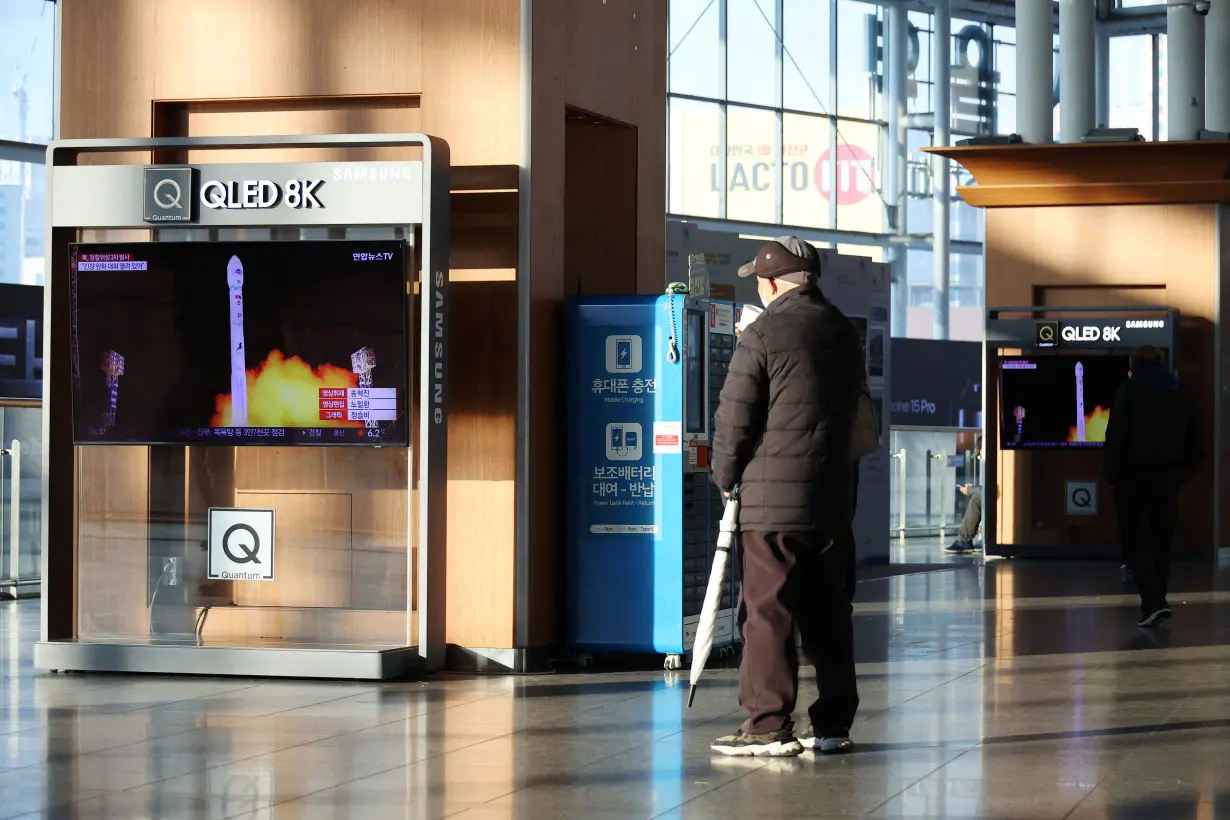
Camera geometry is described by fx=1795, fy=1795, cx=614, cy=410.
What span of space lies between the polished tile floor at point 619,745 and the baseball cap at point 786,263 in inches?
Answer: 61.2

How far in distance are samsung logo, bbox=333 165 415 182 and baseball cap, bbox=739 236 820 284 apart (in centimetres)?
227

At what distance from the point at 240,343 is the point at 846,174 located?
21.5 meters

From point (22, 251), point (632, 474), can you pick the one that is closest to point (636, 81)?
point (632, 474)

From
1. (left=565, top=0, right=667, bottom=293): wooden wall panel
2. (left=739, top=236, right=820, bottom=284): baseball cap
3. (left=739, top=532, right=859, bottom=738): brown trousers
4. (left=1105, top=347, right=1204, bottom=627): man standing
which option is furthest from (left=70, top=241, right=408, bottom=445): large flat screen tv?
(left=1105, top=347, right=1204, bottom=627): man standing

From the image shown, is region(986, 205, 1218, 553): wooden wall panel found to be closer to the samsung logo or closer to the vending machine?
the vending machine

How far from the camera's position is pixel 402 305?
305 inches

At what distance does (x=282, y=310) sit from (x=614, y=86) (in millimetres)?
2027

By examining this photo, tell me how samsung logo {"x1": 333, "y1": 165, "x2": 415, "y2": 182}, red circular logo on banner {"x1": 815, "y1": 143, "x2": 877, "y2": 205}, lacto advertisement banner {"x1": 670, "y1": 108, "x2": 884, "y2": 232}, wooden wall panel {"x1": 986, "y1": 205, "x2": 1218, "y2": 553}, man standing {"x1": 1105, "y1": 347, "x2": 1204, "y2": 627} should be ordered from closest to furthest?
samsung logo {"x1": 333, "y1": 165, "x2": 415, "y2": 182} < man standing {"x1": 1105, "y1": 347, "x2": 1204, "y2": 627} < wooden wall panel {"x1": 986, "y1": 205, "x2": 1218, "y2": 553} < lacto advertisement banner {"x1": 670, "y1": 108, "x2": 884, "y2": 232} < red circular logo on banner {"x1": 815, "y1": 143, "x2": 877, "y2": 205}

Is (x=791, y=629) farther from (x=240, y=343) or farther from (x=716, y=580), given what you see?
(x=240, y=343)

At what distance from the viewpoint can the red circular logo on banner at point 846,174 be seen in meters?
28.3

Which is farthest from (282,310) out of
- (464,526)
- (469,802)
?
(469,802)

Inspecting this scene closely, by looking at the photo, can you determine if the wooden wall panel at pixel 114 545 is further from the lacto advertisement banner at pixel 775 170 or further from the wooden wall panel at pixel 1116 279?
the lacto advertisement banner at pixel 775 170

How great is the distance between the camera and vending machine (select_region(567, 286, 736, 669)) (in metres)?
8.07

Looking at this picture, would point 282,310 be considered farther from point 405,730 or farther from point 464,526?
point 405,730
